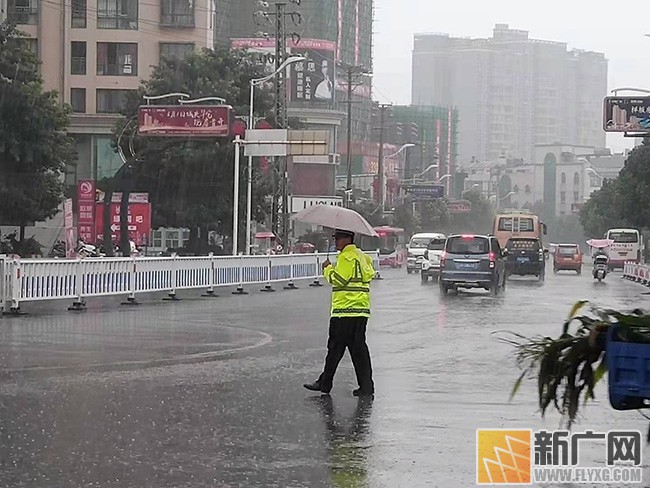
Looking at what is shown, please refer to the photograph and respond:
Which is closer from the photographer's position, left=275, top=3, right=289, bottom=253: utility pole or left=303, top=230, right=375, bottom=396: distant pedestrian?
left=303, top=230, right=375, bottom=396: distant pedestrian

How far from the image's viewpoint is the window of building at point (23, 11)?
68875 mm

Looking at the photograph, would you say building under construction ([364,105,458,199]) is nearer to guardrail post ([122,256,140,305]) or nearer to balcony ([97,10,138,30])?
balcony ([97,10,138,30])

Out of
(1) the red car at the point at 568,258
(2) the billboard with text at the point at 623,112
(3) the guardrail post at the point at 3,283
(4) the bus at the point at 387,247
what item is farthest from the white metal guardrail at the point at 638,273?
(3) the guardrail post at the point at 3,283

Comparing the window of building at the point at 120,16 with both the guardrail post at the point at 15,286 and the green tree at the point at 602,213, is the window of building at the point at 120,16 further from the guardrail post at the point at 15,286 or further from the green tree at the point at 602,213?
the guardrail post at the point at 15,286

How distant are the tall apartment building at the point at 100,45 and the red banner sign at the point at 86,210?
58.2ft

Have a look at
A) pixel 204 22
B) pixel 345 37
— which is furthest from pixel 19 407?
pixel 345 37

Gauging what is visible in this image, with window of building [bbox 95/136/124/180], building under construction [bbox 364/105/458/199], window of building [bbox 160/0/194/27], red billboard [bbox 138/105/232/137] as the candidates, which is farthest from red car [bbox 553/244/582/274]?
building under construction [bbox 364/105/458/199]

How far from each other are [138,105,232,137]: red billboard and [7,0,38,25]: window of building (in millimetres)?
27080

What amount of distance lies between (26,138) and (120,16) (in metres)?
24.4

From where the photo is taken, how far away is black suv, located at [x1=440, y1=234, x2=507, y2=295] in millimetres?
34938

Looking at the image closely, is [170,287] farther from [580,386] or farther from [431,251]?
[580,386]

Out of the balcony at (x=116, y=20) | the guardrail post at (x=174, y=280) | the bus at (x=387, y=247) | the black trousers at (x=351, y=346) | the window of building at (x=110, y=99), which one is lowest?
the bus at (x=387, y=247)

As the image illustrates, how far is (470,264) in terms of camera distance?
3500 centimetres

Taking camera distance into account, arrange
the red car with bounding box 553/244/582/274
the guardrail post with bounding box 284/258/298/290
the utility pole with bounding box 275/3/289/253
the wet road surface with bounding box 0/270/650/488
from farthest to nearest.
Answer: the red car with bounding box 553/244/582/274
the utility pole with bounding box 275/3/289/253
the guardrail post with bounding box 284/258/298/290
the wet road surface with bounding box 0/270/650/488
